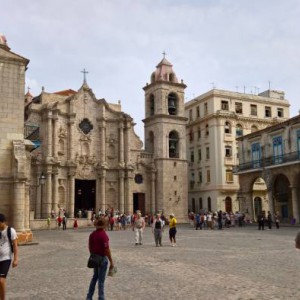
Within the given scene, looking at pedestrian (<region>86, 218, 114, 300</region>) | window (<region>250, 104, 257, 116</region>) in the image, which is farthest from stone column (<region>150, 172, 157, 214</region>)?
pedestrian (<region>86, 218, 114, 300</region>)

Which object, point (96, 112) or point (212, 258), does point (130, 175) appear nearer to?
point (96, 112)

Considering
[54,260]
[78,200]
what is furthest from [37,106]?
[54,260]

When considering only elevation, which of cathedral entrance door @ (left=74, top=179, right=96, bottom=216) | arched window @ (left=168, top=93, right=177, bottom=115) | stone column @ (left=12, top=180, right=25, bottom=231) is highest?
arched window @ (left=168, top=93, right=177, bottom=115)

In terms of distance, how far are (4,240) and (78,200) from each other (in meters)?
39.7

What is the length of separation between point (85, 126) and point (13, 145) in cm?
2723

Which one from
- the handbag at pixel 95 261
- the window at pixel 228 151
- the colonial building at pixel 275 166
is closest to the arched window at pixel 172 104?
the window at pixel 228 151

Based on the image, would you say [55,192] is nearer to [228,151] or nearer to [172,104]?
[172,104]

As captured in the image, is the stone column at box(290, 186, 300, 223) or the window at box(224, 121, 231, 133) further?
the window at box(224, 121, 231, 133)

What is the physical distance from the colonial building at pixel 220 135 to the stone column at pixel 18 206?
109 ft

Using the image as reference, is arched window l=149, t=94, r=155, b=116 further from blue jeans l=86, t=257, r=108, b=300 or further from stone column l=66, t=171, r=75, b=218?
blue jeans l=86, t=257, r=108, b=300

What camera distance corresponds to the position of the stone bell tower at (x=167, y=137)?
4781cm

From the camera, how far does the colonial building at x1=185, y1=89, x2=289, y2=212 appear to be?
2007 inches

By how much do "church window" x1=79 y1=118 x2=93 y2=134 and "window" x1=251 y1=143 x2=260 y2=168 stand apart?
17.2m

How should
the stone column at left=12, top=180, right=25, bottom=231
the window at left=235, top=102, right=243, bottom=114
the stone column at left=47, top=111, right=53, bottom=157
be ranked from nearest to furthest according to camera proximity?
the stone column at left=12, top=180, right=25, bottom=231 < the stone column at left=47, top=111, right=53, bottom=157 < the window at left=235, top=102, right=243, bottom=114
